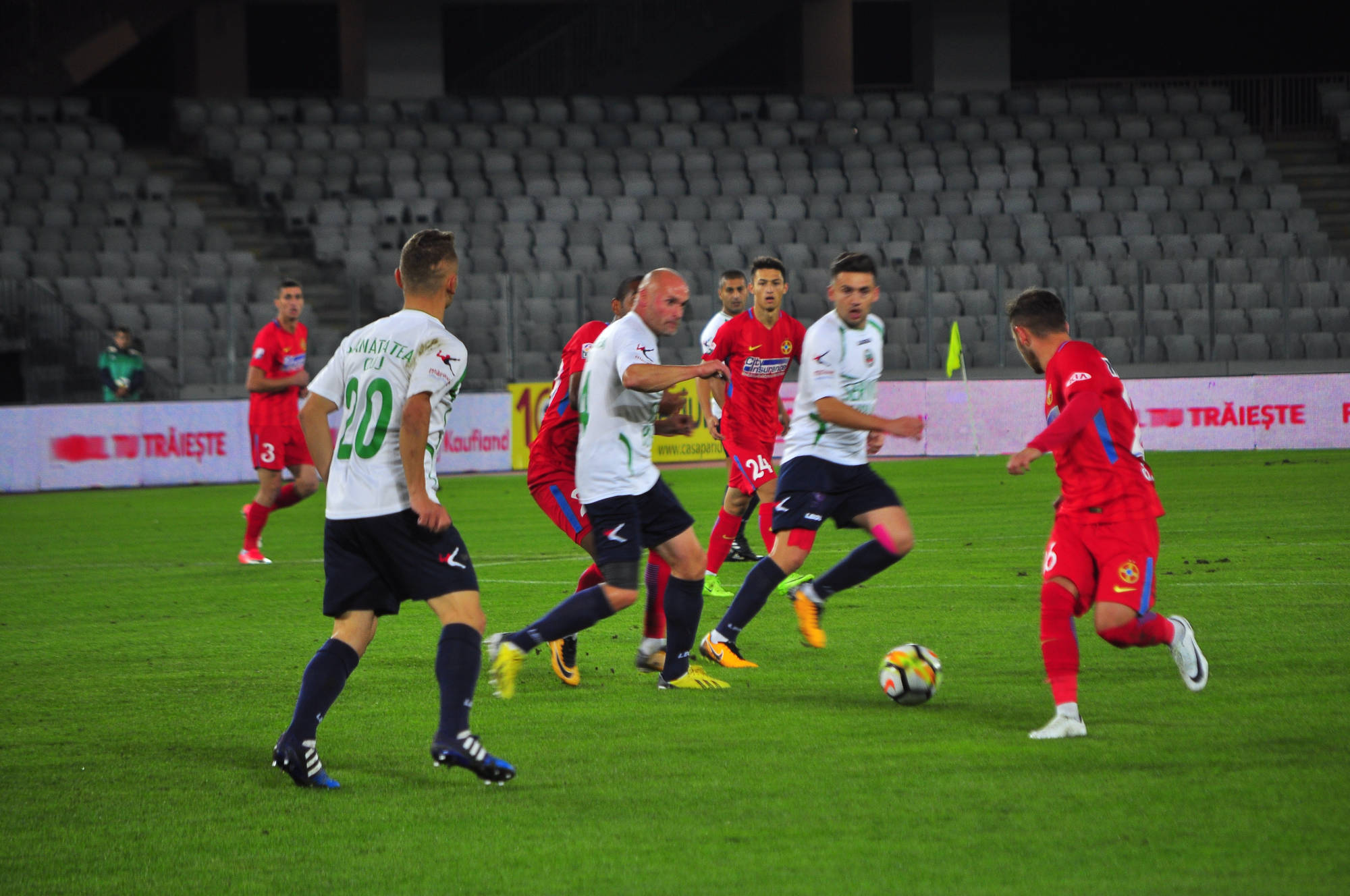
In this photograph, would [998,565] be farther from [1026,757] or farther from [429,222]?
[429,222]

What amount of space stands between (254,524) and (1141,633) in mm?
8714

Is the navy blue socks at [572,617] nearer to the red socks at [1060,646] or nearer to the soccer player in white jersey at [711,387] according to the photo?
the red socks at [1060,646]

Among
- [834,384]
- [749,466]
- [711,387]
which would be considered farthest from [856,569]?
[711,387]

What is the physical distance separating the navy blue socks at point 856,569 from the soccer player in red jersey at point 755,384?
107 inches

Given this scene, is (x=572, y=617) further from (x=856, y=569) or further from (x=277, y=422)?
(x=277, y=422)

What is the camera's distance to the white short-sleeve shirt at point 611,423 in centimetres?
656

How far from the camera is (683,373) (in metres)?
6.20

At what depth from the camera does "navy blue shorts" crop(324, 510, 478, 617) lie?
5.32 metres

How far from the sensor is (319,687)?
17.5ft

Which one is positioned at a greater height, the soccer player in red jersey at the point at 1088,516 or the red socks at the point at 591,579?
the soccer player in red jersey at the point at 1088,516

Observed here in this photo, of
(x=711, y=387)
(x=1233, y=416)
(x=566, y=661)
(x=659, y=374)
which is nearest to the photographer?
(x=659, y=374)

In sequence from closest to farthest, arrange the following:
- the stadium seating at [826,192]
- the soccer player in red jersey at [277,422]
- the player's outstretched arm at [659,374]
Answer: the player's outstretched arm at [659,374]
the soccer player in red jersey at [277,422]
the stadium seating at [826,192]

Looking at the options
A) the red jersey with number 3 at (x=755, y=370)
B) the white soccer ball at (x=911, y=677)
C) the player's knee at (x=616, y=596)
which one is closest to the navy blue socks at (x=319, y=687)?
the player's knee at (x=616, y=596)

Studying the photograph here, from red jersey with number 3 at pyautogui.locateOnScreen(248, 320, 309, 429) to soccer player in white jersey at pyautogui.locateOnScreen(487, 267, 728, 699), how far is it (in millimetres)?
6532
